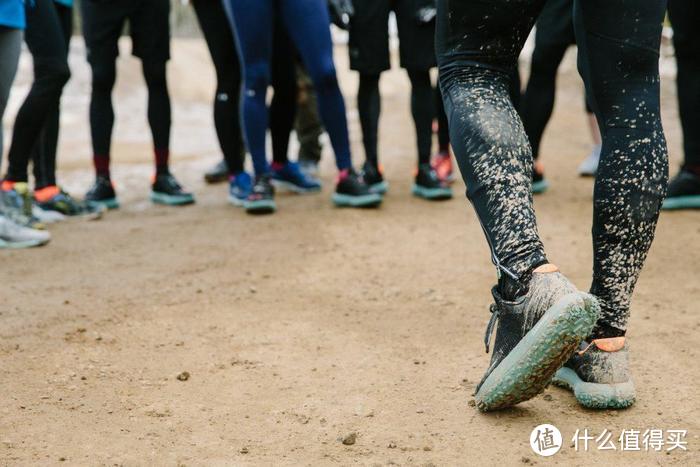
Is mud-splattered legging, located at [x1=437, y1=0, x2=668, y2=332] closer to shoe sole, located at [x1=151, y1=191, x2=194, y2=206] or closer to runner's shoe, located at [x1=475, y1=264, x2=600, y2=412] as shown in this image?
runner's shoe, located at [x1=475, y1=264, x2=600, y2=412]

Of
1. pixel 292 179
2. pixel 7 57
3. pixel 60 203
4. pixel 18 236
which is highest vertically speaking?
pixel 7 57

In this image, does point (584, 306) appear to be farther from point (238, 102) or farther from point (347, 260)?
point (238, 102)

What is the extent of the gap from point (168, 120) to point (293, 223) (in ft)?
4.00

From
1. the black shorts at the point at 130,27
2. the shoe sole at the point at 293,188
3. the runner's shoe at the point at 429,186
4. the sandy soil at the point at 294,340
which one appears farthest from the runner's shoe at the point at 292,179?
the black shorts at the point at 130,27

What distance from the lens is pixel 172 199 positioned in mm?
5199

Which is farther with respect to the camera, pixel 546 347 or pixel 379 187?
pixel 379 187

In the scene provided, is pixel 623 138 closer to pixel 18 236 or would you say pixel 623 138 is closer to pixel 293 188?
pixel 18 236

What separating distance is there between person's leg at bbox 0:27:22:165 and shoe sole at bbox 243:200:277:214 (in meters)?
1.33

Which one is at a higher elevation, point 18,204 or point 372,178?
point 18,204

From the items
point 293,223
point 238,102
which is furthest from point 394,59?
point 293,223

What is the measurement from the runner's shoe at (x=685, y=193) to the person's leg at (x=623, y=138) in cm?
258

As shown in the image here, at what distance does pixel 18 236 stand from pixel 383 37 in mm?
2216

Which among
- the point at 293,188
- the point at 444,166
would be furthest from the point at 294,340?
the point at 444,166

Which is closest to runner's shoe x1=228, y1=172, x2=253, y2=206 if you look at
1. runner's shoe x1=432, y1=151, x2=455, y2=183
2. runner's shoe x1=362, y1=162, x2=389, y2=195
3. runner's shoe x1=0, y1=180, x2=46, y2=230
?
runner's shoe x1=362, y1=162, x2=389, y2=195
